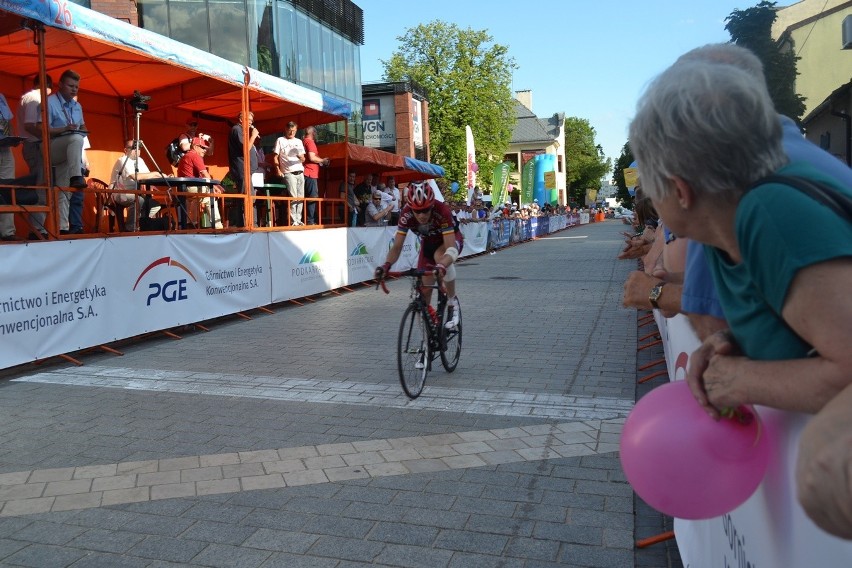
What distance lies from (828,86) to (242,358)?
35334 millimetres

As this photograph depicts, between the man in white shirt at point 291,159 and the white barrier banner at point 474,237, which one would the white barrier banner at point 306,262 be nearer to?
the man in white shirt at point 291,159

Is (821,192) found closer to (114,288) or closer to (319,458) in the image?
(319,458)

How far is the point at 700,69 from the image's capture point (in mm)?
1434

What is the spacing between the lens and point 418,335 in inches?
247

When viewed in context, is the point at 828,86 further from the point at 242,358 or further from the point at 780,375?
the point at 780,375

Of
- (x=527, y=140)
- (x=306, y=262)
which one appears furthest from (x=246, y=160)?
(x=527, y=140)

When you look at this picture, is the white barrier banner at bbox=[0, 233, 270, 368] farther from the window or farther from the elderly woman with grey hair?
the window

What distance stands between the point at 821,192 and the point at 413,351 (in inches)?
199

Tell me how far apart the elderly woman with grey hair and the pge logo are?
8.28m

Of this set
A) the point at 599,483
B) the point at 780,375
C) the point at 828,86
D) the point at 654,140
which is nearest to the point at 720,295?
the point at 780,375

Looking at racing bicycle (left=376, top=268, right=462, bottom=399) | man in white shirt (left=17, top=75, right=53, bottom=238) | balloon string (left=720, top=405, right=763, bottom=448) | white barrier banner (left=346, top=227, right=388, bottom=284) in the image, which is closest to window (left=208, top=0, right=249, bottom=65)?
white barrier banner (left=346, top=227, right=388, bottom=284)

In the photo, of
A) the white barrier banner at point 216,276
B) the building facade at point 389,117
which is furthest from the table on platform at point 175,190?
the building facade at point 389,117

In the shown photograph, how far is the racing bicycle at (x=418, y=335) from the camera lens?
601cm

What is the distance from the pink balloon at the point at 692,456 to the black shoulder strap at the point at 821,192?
0.58 meters
